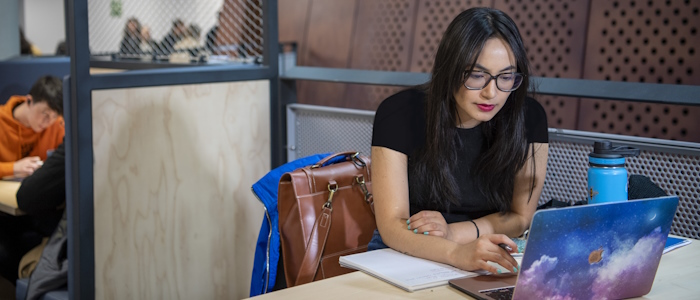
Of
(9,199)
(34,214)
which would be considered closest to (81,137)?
(34,214)

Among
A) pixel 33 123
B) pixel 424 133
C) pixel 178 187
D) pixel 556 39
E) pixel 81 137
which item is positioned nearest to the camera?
pixel 424 133

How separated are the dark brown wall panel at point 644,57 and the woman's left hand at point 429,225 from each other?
1640 millimetres

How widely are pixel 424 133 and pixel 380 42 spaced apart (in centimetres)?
245

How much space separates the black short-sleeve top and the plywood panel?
3.68ft

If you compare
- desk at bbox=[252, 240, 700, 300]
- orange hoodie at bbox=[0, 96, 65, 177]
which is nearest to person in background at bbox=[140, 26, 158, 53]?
orange hoodie at bbox=[0, 96, 65, 177]

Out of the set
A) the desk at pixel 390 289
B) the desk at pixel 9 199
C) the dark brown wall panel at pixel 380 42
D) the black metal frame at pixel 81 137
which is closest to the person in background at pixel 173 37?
the dark brown wall panel at pixel 380 42

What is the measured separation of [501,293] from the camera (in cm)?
134

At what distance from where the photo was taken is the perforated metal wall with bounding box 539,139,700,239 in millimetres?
1977

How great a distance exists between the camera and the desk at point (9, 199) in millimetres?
2933

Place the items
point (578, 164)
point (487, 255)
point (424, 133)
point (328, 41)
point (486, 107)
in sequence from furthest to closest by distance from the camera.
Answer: point (328, 41) < point (578, 164) < point (424, 133) < point (486, 107) < point (487, 255)

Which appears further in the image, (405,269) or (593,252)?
(405,269)

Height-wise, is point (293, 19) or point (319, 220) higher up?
point (293, 19)

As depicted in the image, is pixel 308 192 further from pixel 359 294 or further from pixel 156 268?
pixel 156 268

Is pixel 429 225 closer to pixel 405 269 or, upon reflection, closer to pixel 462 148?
pixel 405 269
